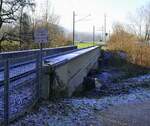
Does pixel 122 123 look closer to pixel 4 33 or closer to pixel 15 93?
pixel 15 93

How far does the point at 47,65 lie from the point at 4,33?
3597cm

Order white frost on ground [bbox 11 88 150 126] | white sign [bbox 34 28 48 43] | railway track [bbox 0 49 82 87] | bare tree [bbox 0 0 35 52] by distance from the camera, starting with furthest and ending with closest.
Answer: bare tree [bbox 0 0 35 52], white sign [bbox 34 28 48 43], white frost on ground [bbox 11 88 150 126], railway track [bbox 0 49 82 87]

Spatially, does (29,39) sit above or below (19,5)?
below

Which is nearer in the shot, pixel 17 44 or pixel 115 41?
pixel 17 44

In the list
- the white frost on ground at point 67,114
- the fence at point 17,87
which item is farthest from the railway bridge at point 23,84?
the white frost on ground at point 67,114

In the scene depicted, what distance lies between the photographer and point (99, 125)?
9922 millimetres

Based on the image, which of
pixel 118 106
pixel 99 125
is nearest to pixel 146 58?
pixel 118 106

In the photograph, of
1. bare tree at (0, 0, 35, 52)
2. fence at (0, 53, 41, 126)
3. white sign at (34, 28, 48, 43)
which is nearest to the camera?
fence at (0, 53, 41, 126)

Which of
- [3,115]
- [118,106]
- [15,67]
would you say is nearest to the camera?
[3,115]

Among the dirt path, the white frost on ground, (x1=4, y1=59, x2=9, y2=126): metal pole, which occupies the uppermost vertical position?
(x1=4, y1=59, x2=9, y2=126): metal pole

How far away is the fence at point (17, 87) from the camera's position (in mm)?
8773

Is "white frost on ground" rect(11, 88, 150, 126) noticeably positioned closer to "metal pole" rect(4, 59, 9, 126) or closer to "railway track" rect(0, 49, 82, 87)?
"metal pole" rect(4, 59, 9, 126)

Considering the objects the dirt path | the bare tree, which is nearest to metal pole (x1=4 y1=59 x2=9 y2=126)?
the dirt path

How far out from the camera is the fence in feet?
28.8
